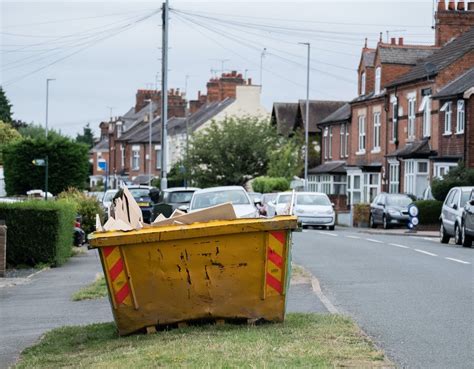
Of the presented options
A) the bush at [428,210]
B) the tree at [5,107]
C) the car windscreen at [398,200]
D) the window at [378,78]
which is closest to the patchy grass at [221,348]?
the bush at [428,210]

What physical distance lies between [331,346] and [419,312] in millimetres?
3960

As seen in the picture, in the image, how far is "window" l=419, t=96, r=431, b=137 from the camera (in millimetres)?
53188

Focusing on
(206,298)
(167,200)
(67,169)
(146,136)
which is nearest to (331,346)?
(206,298)

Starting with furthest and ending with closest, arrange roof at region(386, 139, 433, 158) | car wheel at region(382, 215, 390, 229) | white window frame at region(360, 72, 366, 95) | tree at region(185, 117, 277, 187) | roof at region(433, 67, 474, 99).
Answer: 1. tree at region(185, 117, 277, 187)
2. white window frame at region(360, 72, 366, 95)
3. roof at region(386, 139, 433, 158)
4. car wheel at region(382, 215, 390, 229)
5. roof at region(433, 67, 474, 99)

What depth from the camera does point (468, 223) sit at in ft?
98.6

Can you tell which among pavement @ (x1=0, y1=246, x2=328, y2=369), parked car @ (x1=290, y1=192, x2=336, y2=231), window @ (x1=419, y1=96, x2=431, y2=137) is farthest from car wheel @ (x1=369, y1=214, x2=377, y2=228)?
pavement @ (x1=0, y1=246, x2=328, y2=369)

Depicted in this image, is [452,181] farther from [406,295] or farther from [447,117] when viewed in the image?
[406,295]

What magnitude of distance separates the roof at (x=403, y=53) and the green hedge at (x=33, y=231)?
3914cm

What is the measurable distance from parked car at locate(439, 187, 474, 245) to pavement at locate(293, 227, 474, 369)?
11.0 feet

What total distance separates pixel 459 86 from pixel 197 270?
39595mm

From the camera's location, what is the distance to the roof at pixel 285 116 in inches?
3290

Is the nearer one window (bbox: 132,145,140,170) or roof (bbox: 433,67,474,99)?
roof (bbox: 433,67,474,99)

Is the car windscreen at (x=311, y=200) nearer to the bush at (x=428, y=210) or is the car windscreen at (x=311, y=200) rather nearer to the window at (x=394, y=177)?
the bush at (x=428, y=210)

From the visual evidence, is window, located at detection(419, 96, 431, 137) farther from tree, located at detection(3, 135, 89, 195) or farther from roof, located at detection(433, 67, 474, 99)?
tree, located at detection(3, 135, 89, 195)
